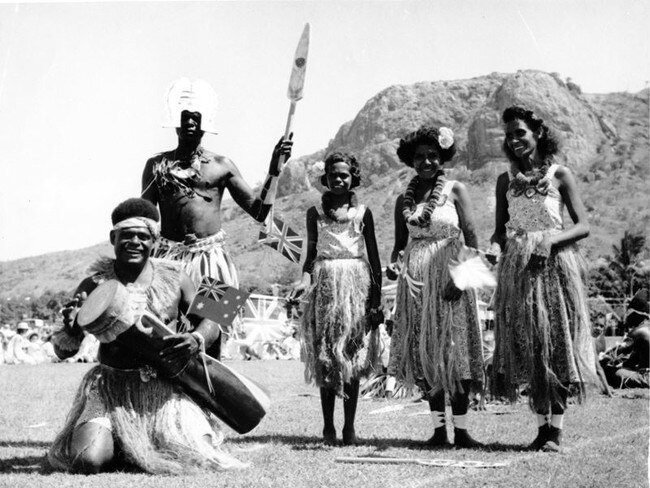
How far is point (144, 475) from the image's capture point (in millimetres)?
4285

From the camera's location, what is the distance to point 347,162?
236 inches

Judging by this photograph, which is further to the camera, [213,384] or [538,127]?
[538,127]

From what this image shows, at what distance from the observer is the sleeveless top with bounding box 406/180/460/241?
562cm

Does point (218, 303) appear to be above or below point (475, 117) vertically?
below

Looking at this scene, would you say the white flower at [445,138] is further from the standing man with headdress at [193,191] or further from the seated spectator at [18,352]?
the seated spectator at [18,352]

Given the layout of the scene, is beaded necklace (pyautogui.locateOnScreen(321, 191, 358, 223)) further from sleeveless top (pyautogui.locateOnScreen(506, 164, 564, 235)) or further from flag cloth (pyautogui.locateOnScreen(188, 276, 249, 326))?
flag cloth (pyautogui.locateOnScreen(188, 276, 249, 326))

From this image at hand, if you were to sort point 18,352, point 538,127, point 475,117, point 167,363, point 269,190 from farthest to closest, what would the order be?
point 475,117, point 18,352, point 538,127, point 269,190, point 167,363

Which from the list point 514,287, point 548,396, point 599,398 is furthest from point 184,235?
point 599,398

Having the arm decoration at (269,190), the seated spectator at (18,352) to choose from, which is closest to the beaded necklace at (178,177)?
the arm decoration at (269,190)

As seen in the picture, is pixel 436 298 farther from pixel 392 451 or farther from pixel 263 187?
pixel 263 187

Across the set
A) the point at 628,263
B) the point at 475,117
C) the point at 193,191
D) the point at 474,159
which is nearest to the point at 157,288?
the point at 193,191

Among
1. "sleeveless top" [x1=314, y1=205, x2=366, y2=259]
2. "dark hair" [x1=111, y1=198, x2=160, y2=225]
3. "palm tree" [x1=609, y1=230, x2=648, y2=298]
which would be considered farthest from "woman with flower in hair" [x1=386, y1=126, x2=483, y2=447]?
"palm tree" [x1=609, y1=230, x2=648, y2=298]

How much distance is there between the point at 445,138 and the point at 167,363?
2.56 metres

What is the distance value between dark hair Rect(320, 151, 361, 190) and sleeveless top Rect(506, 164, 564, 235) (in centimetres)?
127
